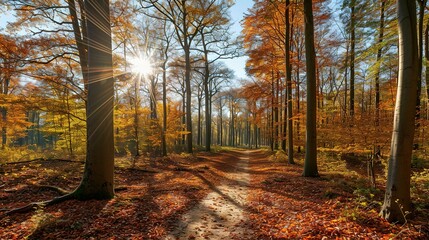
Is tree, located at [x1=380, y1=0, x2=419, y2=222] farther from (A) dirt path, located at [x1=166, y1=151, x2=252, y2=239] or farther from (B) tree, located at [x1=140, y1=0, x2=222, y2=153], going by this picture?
(B) tree, located at [x1=140, y1=0, x2=222, y2=153]

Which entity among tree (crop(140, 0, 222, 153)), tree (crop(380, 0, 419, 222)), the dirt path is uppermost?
tree (crop(140, 0, 222, 153))

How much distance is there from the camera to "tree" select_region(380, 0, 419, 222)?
3686mm

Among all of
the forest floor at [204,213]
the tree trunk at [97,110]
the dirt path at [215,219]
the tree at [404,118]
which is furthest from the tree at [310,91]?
the tree trunk at [97,110]

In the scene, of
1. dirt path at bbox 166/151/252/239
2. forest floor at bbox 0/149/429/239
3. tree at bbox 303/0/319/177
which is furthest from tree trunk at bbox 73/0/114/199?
tree at bbox 303/0/319/177

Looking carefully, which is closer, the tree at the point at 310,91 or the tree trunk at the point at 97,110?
the tree trunk at the point at 97,110

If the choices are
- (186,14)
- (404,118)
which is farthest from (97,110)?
(186,14)

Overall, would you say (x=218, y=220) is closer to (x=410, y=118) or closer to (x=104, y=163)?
(x=104, y=163)

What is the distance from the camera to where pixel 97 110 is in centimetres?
536

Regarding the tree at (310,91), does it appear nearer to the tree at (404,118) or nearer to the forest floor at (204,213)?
the forest floor at (204,213)

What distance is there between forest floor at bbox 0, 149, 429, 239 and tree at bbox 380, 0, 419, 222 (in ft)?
1.18

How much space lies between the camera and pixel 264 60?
14.2 metres

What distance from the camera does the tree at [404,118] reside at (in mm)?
3686

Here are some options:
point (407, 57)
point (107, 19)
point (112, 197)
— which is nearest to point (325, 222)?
point (407, 57)

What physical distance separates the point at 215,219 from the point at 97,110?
3.80 meters
